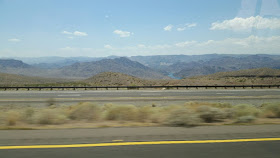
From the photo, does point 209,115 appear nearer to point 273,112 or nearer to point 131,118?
point 131,118

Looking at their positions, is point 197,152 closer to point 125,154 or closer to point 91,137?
point 125,154

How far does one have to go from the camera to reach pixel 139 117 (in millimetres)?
8938

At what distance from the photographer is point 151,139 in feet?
19.0

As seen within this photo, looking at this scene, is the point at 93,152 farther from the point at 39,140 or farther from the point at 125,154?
the point at 39,140

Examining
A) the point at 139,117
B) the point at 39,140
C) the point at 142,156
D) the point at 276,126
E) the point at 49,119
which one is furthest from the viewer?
the point at 139,117

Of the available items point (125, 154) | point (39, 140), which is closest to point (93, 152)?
point (125, 154)

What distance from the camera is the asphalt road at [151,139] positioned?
482cm

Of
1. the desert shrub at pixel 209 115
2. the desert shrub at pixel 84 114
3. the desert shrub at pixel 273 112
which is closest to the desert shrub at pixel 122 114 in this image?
the desert shrub at pixel 84 114

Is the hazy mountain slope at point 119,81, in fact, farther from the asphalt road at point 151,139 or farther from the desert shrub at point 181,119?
the asphalt road at point 151,139

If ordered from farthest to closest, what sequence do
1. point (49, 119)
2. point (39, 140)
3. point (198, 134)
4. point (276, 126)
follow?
point (49, 119), point (276, 126), point (198, 134), point (39, 140)

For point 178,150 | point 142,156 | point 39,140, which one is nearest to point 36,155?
point 39,140

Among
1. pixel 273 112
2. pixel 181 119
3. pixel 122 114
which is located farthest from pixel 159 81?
pixel 181 119

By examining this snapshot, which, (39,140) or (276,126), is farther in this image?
(276,126)

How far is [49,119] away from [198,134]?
17.9 feet
